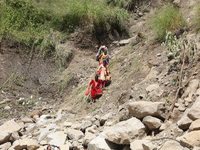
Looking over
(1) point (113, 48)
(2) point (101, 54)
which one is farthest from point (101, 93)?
(1) point (113, 48)

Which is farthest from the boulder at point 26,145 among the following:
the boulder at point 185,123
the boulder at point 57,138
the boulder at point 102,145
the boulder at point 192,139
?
the boulder at point 192,139

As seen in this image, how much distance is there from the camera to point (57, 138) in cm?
374

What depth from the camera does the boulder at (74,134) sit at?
3608 millimetres

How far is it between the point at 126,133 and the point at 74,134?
4.41ft

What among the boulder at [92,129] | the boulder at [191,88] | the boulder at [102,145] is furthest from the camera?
the boulder at [92,129]

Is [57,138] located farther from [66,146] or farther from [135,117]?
[135,117]

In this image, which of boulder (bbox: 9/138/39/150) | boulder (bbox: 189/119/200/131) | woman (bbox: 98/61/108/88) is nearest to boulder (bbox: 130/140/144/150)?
boulder (bbox: 189/119/200/131)

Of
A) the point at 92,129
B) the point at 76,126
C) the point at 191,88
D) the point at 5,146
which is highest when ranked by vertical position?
the point at 191,88

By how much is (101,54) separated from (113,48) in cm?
267

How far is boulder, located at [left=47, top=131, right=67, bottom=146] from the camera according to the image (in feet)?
12.0

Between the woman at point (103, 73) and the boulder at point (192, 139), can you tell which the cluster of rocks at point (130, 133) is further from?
the woman at point (103, 73)

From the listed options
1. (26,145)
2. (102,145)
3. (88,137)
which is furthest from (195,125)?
(26,145)

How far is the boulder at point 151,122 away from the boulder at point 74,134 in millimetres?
1398

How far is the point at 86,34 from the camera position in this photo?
30.8 feet
